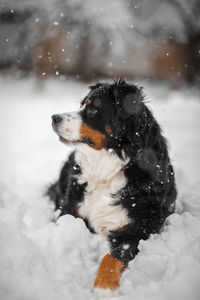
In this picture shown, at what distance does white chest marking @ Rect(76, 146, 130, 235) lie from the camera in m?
2.55

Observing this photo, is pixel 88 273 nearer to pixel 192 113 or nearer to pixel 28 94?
pixel 192 113

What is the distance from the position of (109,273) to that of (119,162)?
0.97m

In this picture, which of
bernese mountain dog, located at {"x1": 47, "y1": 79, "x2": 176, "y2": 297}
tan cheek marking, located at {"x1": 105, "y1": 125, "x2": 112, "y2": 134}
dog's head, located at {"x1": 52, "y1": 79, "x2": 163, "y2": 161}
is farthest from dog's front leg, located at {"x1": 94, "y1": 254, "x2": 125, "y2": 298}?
tan cheek marking, located at {"x1": 105, "y1": 125, "x2": 112, "y2": 134}

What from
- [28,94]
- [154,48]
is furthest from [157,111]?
[28,94]

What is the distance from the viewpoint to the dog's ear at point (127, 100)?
2490 mm

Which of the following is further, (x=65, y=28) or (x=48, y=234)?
(x=65, y=28)

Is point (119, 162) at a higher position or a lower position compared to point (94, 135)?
lower

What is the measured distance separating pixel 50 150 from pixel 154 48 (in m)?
4.64

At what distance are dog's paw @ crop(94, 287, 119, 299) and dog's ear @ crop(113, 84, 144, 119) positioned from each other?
145 cm

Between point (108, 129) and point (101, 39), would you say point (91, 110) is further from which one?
point (101, 39)

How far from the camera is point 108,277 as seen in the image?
1.97 metres

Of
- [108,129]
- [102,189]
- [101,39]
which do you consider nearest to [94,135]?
[108,129]

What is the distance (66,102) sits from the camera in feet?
22.0

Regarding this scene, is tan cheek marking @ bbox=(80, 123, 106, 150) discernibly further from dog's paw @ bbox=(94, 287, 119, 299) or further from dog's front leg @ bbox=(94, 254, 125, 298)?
dog's paw @ bbox=(94, 287, 119, 299)
